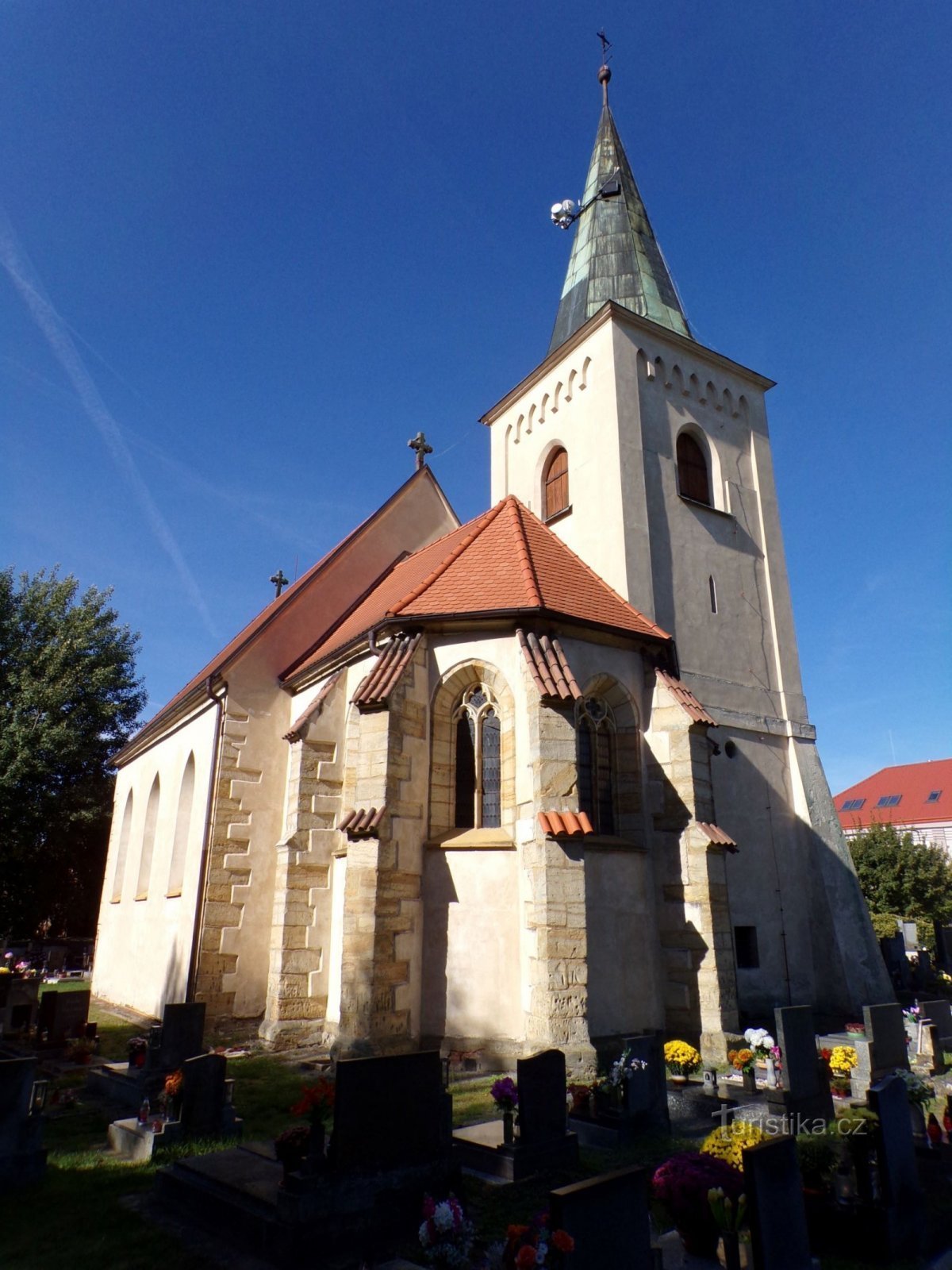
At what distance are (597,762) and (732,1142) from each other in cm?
718

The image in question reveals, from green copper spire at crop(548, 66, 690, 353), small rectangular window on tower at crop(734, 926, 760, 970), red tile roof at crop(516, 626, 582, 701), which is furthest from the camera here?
green copper spire at crop(548, 66, 690, 353)

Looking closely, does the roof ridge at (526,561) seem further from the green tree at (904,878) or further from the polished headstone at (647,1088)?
the green tree at (904,878)

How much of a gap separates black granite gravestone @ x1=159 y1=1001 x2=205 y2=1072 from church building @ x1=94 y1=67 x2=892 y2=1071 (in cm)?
196

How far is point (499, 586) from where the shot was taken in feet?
42.3

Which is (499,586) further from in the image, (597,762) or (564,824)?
(564,824)

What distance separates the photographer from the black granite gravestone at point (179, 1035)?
869cm

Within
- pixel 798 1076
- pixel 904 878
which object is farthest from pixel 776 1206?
pixel 904 878

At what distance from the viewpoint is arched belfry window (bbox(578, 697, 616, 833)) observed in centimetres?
1223

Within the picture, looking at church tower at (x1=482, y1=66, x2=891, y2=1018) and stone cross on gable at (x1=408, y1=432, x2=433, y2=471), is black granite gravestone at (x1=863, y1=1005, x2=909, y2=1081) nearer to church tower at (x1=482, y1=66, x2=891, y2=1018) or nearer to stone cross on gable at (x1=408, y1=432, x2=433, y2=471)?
church tower at (x1=482, y1=66, x2=891, y2=1018)

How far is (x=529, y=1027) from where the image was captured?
384 inches

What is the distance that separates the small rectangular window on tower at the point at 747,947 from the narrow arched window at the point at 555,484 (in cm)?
935

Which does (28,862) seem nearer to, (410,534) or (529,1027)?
(410,534)

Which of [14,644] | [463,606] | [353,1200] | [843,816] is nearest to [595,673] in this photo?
[463,606]

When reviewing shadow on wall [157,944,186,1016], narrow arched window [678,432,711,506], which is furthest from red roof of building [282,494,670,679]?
shadow on wall [157,944,186,1016]
